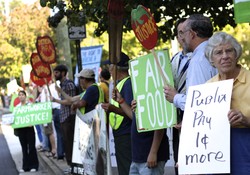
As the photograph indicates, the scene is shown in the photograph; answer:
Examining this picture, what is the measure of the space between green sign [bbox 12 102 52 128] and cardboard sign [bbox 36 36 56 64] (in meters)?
2.70

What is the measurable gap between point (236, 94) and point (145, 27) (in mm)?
1520

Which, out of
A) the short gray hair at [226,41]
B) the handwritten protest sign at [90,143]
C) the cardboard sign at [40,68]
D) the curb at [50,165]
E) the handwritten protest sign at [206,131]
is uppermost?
the short gray hair at [226,41]

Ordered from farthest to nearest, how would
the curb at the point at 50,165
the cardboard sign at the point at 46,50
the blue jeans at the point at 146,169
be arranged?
the curb at the point at 50,165 → the cardboard sign at the point at 46,50 → the blue jeans at the point at 146,169

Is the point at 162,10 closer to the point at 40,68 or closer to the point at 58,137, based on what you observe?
the point at 40,68

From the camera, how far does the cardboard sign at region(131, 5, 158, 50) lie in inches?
210

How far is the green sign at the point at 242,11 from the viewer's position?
4.70m

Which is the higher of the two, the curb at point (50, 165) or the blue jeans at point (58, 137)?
the blue jeans at point (58, 137)

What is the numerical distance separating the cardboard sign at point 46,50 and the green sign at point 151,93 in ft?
16.2

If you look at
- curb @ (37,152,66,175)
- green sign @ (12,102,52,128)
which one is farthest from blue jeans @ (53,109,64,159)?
green sign @ (12,102,52,128)

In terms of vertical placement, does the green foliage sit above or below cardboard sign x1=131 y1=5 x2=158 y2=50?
below

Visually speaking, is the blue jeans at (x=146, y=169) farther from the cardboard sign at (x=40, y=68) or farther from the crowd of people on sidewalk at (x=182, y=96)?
the cardboard sign at (x=40, y=68)

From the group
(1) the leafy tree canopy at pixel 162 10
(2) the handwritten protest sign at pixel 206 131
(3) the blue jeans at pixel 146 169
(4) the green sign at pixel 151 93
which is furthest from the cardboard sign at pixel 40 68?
(2) the handwritten protest sign at pixel 206 131

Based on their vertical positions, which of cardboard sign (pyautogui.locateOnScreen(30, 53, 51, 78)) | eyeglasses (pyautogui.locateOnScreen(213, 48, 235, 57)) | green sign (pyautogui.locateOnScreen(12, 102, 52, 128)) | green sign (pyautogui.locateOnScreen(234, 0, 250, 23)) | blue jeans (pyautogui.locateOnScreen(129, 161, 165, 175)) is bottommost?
green sign (pyautogui.locateOnScreen(12, 102, 52, 128))

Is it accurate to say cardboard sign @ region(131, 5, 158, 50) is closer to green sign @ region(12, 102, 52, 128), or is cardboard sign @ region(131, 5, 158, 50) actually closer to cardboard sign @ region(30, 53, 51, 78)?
cardboard sign @ region(30, 53, 51, 78)
